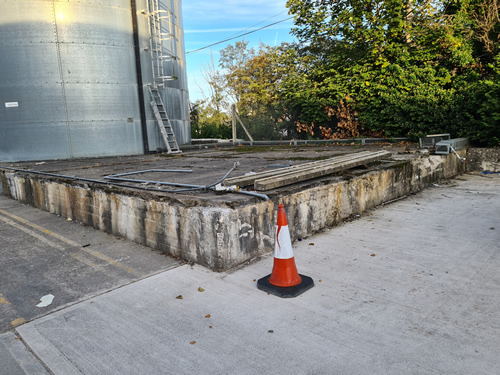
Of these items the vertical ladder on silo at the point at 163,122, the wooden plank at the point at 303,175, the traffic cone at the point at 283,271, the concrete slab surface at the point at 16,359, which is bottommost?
the concrete slab surface at the point at 16,359

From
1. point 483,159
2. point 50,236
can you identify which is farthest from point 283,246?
point 483,159

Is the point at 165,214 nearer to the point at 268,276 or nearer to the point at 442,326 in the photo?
the point at 268,276

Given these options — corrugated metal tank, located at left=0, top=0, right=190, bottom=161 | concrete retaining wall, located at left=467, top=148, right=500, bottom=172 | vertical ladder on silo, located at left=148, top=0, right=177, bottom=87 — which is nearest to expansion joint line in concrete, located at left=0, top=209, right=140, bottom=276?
corrugated metal tank, located at left=0, top=0, right=190, bottom=161

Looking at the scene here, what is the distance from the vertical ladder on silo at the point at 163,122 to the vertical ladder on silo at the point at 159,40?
1.34ft

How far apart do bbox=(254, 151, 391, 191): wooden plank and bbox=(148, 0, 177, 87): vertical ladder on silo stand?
879 cm

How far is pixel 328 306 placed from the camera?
3105 millimetres

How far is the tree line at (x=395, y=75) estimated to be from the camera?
1041cm

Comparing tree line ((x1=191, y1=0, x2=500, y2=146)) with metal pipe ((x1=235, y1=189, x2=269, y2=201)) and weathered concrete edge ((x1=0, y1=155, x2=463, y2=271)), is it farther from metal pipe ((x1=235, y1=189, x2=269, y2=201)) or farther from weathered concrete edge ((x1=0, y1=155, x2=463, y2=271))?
metal pipe ((x1=235, y1=189, x2=269, y2=201))

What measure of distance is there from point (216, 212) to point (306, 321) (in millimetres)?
1478

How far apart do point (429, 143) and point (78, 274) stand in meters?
8.94

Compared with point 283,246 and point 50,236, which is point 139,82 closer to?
point 50,236

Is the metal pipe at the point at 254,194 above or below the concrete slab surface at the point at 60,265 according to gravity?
above

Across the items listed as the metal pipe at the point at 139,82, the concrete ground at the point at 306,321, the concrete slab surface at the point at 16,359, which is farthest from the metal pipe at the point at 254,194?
the metal pipe at the point at 139,82

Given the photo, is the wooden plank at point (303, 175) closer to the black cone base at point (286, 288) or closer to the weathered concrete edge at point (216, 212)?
the weathered concrete edge at point (216, 212)
